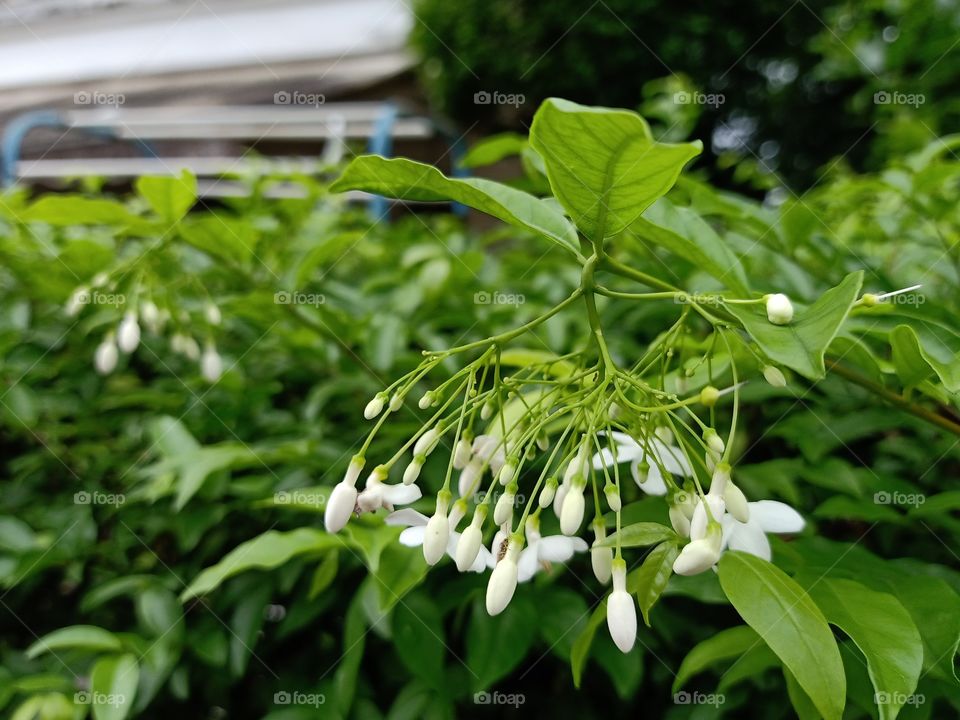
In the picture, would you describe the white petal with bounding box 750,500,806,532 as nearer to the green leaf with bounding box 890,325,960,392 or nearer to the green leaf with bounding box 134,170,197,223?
the green leaf with bounding box 890,325,960,392

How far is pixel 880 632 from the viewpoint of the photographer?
0.56 metres

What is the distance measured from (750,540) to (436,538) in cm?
26

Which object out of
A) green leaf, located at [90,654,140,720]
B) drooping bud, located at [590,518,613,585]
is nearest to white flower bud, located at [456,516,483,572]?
drooping bud, located at [590,518,613,585]

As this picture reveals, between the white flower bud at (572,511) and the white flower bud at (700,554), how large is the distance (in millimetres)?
87

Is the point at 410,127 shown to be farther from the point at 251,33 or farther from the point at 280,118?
the point at 251,33

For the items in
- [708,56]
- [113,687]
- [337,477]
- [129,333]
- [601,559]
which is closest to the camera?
[601,559]

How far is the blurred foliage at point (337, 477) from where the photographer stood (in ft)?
2.66

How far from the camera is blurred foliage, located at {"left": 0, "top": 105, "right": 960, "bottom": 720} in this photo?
0.81m

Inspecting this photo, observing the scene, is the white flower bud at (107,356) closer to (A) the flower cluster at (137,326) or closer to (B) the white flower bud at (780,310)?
(A) the flower cluster at (137,326)

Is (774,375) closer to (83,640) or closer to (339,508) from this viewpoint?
(339,508)

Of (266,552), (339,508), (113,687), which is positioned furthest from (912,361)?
(113,687)

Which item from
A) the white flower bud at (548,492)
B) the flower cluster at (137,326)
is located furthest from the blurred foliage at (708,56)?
the white flower bud at (548,492)

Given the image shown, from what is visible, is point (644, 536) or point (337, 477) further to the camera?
point (337, 477)

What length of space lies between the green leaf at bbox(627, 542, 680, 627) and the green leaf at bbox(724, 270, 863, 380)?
0.19m
